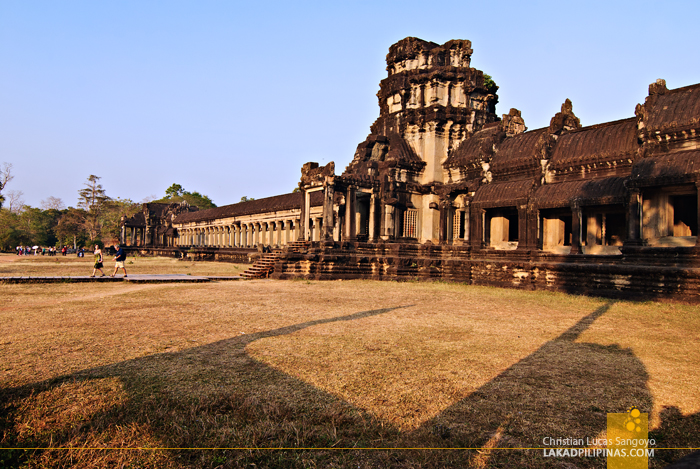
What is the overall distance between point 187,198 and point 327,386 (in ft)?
310

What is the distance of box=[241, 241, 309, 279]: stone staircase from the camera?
19.5m

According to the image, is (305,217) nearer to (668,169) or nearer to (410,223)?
(410,223)

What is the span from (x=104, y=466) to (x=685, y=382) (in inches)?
209

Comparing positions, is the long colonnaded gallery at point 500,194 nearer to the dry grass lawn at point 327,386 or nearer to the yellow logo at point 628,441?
the dry grass lawn at point 327,386

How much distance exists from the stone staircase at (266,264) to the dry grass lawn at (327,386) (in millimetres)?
10930

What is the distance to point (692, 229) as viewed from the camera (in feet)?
51.1

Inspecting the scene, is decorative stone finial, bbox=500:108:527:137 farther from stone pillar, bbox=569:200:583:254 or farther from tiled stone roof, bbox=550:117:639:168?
stone pillar, bbox=569:200:583:254

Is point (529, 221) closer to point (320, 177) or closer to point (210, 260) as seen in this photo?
point (320, 177)

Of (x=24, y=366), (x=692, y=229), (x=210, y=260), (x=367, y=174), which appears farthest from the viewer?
(x=210, y=260)

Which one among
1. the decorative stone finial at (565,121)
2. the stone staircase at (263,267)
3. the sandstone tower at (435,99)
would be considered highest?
the sandstone tower at (435,99)

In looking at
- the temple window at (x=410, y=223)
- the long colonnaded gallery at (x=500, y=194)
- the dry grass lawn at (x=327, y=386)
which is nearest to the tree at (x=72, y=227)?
the long colonnaded gallery at (x=500, y=194)

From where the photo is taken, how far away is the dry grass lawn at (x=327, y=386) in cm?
311

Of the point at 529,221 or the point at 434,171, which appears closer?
the point at 529,221

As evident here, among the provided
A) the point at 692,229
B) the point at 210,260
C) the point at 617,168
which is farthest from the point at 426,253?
the point at 210,260
